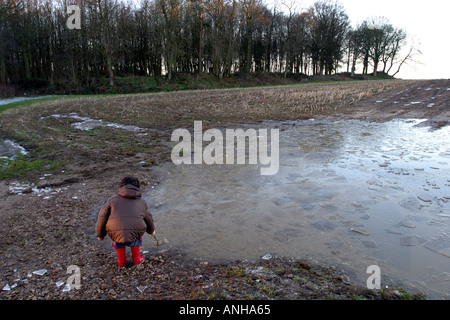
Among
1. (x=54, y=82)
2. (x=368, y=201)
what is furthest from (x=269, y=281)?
(x=54, y=82)

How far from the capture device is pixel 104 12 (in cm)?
3478

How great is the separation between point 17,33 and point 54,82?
7318mm

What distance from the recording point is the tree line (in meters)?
36.9

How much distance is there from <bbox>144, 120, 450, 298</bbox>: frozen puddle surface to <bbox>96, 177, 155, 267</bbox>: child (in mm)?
756

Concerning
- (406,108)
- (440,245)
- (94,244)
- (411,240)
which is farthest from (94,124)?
(406,108)

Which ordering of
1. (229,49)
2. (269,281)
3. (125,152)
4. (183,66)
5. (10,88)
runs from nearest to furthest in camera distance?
1. (269,281)
2. (125,152)
3. (10,88)
4. (229,49)
5. (183,66)

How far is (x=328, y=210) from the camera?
6332 millimetres

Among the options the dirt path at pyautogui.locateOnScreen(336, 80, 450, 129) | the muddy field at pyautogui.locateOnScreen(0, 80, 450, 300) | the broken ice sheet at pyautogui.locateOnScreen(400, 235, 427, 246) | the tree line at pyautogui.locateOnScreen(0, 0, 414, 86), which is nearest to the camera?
the muddy field at pyautogui.locateOnScreen(0, 80, 450, 300)

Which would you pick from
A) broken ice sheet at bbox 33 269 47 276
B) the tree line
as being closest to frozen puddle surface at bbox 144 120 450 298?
broken ice sheet at bbox 33 269 47 276

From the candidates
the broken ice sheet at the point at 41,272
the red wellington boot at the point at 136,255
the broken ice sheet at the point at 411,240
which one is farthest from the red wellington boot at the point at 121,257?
the broken ice sheet at the point at 411,240

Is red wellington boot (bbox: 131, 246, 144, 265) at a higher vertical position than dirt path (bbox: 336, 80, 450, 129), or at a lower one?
lower

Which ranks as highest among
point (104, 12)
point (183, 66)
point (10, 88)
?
point (104, 12)

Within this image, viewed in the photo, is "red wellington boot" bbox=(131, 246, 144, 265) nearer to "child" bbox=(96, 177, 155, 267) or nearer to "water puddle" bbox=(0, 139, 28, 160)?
"child" bbox=(96, 177, 155, 267)
